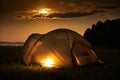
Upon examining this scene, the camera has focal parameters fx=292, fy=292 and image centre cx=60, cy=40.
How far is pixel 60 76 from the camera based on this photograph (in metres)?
13.1

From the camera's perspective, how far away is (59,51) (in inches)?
627

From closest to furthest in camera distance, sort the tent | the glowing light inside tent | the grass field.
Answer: the grass field, the tent, the glowing light inside tent

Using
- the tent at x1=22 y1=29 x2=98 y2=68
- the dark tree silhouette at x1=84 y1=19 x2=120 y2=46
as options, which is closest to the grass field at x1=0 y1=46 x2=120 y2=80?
the tent at x1=22 y1=29 x2=98 y2=68

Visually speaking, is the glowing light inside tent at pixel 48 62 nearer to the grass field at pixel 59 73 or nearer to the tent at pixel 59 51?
the tent at pixel 59 51

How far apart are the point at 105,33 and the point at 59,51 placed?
34654 mm

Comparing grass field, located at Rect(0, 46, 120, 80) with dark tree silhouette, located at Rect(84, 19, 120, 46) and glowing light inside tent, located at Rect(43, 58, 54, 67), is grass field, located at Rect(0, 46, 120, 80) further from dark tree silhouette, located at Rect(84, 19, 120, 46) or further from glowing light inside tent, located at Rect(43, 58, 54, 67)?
dark tree silhouette, located at Rect(84, 19, 120, 46)

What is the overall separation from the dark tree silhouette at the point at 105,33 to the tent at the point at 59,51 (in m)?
29.9

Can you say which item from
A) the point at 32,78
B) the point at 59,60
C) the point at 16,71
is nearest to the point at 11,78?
the point at 32,78

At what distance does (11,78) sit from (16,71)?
2027 millimetres

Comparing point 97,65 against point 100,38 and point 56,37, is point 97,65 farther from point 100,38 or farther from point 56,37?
point 100,38

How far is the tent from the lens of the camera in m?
15.8

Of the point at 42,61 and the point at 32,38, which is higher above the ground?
the point at 32,38

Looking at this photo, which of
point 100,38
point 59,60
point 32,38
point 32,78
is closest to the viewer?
point 32,78

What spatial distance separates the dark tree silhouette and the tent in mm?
29905
